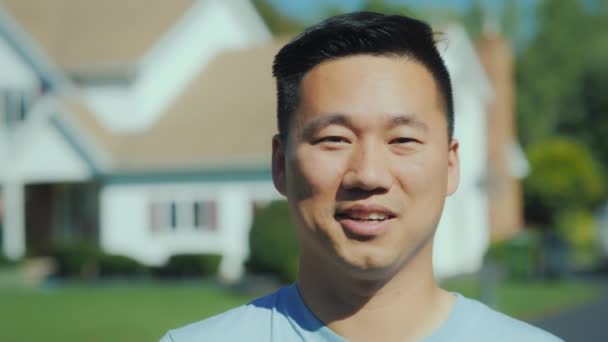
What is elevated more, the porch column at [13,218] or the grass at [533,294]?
the porch column at [13,218]

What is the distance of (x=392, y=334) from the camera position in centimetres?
243

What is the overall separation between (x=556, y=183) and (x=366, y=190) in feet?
142

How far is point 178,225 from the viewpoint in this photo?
109ft

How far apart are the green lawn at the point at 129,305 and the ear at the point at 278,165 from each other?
14425 mm

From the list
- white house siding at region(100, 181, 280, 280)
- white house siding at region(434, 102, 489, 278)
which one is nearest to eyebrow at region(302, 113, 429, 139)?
white house siding at region(100, 181, 280, 280)

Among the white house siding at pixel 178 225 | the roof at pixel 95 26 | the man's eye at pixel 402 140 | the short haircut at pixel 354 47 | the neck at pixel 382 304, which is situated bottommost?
the white house siding at pixel 178 225

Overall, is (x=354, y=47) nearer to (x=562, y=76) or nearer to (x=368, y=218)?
(x=368, y=218)

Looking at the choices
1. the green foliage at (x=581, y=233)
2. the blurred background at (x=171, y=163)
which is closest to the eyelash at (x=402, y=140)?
the blurred background at (x=171, y=163)

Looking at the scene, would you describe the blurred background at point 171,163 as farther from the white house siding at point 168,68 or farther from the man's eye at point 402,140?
the man's eye at point 402,140

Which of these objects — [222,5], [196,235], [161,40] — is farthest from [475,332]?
[222,5]

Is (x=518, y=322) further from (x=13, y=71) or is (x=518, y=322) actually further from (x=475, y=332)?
(x=13, y=71)

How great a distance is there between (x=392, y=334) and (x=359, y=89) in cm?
54

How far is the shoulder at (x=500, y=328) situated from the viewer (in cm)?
241

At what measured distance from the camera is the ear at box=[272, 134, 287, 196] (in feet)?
8.59
